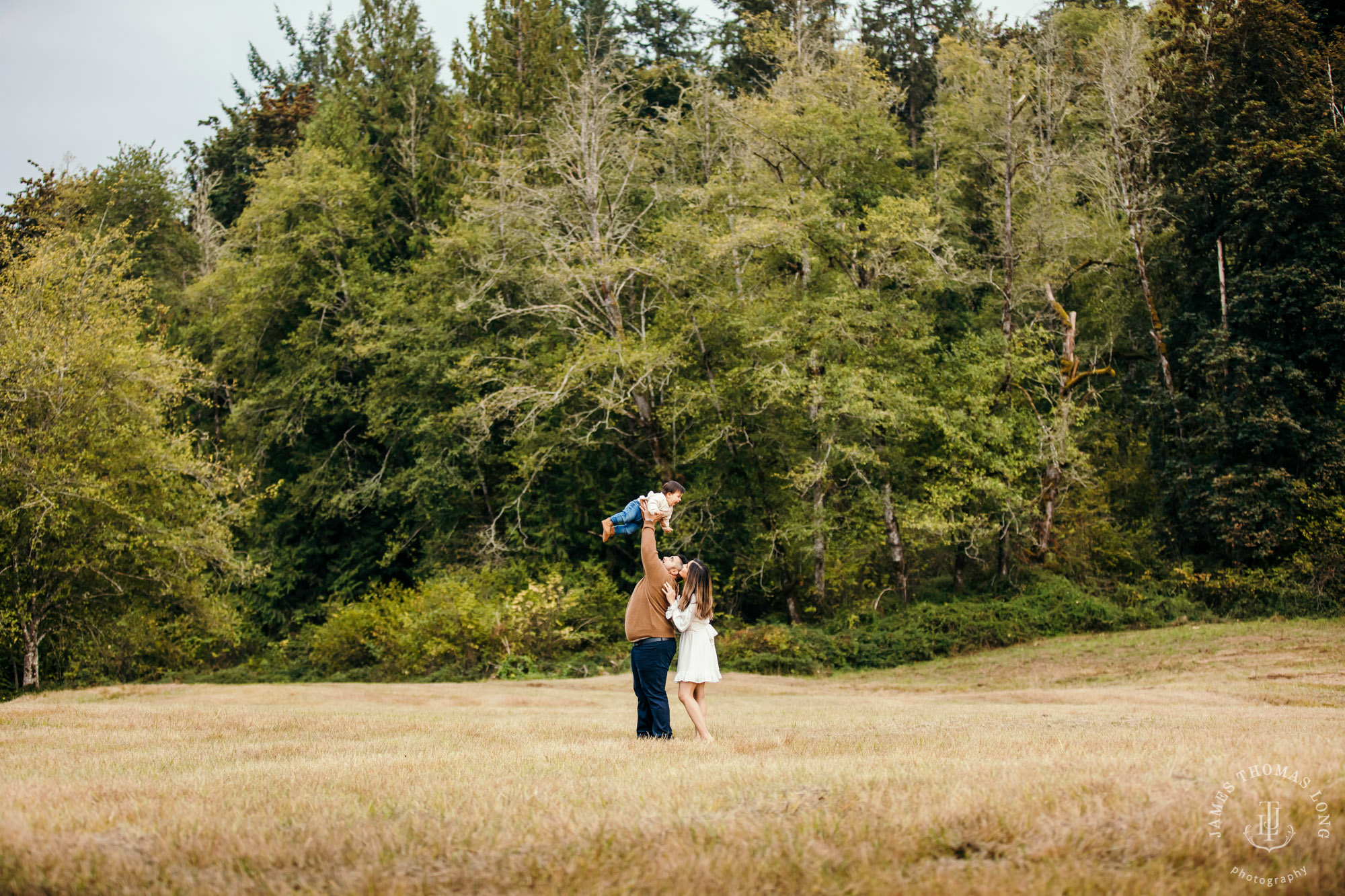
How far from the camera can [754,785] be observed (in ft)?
19.1

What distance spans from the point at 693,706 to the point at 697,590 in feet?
3.88

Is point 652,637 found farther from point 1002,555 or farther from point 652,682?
point 1002,555

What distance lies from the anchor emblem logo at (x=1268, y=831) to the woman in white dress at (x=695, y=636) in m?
5.13

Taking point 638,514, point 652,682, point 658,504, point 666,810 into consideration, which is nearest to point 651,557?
point 638,514

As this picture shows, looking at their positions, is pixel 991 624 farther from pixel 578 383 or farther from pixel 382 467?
pixel 382 467

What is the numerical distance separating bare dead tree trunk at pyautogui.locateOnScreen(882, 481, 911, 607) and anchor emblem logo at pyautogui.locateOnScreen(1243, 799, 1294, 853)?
80.8 ft

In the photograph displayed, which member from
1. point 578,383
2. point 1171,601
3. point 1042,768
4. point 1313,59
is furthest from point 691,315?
point 1042,768

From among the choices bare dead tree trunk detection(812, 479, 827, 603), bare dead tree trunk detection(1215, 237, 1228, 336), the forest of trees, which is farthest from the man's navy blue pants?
bare dead tree trunk detection(1215, 237, 1228, 336)

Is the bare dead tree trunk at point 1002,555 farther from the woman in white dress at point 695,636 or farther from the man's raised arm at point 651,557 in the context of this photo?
the man's raised arm at point 651,557

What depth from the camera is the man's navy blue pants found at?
30.7 feet

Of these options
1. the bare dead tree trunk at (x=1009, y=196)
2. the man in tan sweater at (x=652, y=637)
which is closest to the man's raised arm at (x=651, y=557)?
the man in tan sweater at (x=652, y=637)

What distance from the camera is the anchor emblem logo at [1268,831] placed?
14.5 feet

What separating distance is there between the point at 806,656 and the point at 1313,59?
22263 mm

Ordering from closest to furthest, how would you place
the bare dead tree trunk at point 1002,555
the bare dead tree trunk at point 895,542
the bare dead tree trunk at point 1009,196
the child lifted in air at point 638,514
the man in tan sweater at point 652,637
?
the child lifted in air at point 638,514 → the man in tan sweater at point 652,637 → the bare dead tree trunk at point 895,542 → the bare dead tree trunk at point 1002,555 → the bare dead tree trunk at point 1009,196
